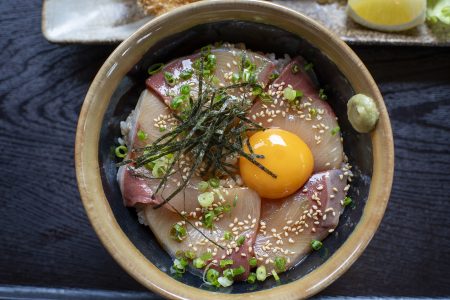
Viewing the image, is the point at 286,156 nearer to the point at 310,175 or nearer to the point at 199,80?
the point at 310,175

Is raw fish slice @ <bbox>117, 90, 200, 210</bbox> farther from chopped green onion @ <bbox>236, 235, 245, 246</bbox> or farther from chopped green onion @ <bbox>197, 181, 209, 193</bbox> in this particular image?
chopped green onion @ <bbox>236, 235, 245, 246</bbox>

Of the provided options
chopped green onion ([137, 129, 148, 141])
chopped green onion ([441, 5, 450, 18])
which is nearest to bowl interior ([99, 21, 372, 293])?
chopped green onion ([137, 129, 148, 141])

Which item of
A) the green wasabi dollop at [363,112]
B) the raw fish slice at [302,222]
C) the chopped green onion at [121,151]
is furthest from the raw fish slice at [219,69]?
Answer: the raw fish slice at [302,222]

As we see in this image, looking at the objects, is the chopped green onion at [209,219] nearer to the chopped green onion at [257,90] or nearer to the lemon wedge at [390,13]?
the chopped green onion at [257,90]

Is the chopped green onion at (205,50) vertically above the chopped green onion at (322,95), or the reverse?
the chopped green onion at (205,50)

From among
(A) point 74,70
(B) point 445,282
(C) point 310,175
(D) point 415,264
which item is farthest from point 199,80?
(B) point 445,282

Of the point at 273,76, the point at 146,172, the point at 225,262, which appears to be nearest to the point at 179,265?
the point at 225,262
